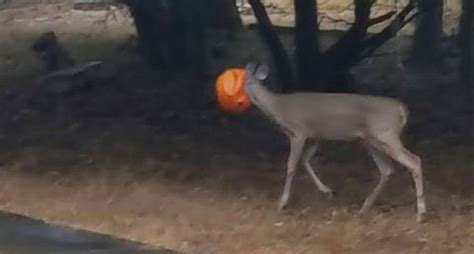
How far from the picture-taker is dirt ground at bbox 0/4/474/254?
9945 millimetres

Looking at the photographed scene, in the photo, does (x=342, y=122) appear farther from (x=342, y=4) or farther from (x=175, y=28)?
(x=175, y=28)

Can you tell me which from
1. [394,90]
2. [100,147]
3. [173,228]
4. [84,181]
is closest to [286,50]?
[394,90]

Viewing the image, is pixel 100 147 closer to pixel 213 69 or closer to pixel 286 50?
pixel 286 50

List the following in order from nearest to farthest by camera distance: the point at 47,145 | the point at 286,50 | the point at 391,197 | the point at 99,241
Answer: the point at 99,241
the point at 391,197
the point at 47,145
the point at 286,50

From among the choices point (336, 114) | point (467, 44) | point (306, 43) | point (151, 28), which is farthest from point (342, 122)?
point (151, 28)

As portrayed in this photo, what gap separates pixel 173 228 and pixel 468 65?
6.22 meters

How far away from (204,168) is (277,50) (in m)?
2.73

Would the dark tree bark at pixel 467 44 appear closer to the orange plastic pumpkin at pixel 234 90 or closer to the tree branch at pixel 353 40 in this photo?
the tree branch at pixel 353 40

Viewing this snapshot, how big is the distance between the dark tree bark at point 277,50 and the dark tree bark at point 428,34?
1.74 metres

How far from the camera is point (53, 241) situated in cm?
971

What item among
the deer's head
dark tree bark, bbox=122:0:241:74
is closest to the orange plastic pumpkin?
the deer's head

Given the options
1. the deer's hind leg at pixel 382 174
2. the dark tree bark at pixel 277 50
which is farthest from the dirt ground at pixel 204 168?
the dark tree bark at pixel 277 50

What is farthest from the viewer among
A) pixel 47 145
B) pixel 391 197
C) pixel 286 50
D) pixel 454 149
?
pixel 286 50

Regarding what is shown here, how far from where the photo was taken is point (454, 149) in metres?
13.1
